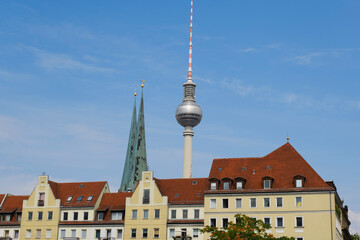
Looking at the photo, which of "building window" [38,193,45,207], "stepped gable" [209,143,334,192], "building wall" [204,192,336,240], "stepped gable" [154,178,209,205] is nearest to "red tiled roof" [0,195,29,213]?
"building window" [38,193,45,207]

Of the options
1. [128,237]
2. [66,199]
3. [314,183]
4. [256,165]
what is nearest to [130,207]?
[128,237]

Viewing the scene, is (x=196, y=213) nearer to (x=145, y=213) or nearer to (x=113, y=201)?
(x=145, y=213)

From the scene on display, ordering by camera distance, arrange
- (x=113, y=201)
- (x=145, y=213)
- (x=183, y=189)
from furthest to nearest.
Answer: (x=113, y=201) < (x=183, y=189) < (x=145, y=213)

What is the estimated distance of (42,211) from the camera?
12200 centimetres

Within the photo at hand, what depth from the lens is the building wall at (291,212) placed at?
352 ft

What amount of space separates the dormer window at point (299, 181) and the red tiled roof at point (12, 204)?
52.5 meters

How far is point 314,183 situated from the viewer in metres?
110

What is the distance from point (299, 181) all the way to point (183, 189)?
22237 millimetres

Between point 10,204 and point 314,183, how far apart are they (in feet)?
194

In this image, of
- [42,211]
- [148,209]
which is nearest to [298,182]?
[148,209]

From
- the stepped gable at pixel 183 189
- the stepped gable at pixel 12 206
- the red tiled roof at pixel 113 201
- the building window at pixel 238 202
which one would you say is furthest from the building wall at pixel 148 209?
the stepped gable at pixel 12 206

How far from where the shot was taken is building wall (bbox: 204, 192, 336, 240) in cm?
10725

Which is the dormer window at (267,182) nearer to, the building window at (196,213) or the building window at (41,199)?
the building window at (196,213)

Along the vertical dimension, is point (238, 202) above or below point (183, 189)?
below
